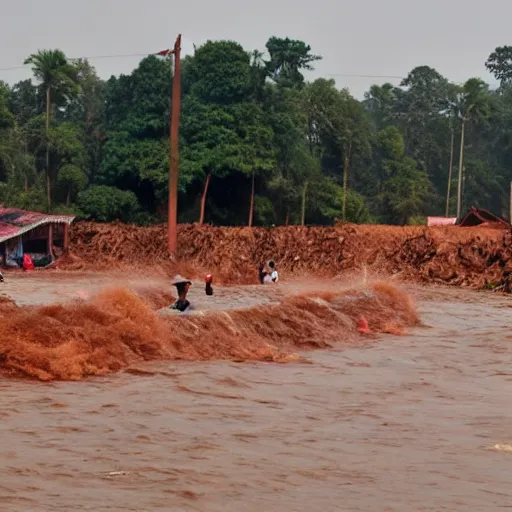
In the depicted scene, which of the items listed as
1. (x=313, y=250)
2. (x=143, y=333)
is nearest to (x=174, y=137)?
(x=313, y=250)

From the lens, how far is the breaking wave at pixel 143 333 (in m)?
13.0

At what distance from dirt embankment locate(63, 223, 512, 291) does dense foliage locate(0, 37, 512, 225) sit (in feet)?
23.6

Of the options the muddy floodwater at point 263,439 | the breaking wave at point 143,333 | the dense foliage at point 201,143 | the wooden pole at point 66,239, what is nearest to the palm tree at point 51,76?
the dense foliage at point 201,143

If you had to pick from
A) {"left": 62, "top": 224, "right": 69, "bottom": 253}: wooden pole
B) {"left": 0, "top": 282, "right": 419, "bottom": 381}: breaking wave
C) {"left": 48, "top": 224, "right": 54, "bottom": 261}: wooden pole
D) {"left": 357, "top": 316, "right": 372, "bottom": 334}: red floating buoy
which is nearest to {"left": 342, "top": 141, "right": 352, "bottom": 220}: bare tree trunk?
{"left": 62, "top": 224, "right": 69, "bottom": 253}: wooden pole

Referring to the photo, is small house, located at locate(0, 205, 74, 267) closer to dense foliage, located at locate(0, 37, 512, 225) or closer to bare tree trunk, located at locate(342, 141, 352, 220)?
dense foliage, located at locate(0, 37, 512, 225)

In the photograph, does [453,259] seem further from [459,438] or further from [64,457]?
[64,457]

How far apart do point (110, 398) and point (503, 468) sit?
4.66m

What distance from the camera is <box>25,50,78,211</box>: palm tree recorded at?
47656mm

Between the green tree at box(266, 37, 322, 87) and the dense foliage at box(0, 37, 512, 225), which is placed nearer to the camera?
the dense foliage at box(0, 37, 512, 225)

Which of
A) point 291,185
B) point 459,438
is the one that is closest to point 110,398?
point 459,438

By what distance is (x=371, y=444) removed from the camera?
928 cm

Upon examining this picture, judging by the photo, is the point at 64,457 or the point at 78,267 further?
the point at 78,267

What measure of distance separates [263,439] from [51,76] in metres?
42.3

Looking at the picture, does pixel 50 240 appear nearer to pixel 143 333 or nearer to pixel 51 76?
pixel 51 76
